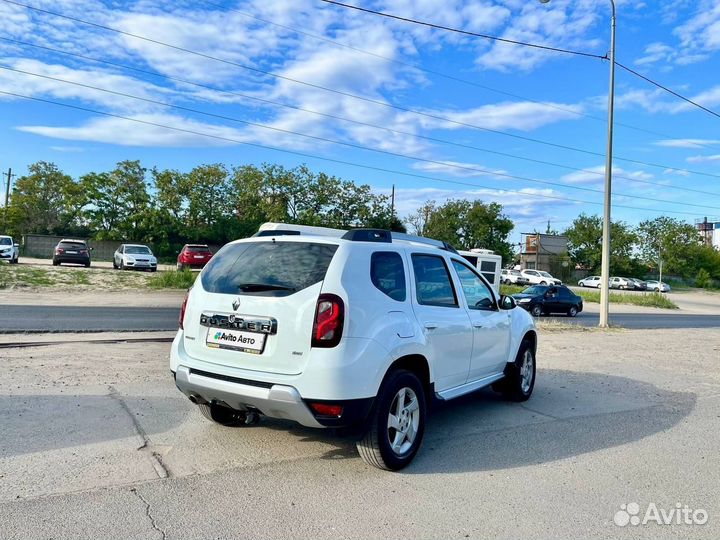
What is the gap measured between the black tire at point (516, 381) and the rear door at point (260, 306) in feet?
10.7

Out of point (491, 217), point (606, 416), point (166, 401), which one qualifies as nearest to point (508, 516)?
point (606, 416)

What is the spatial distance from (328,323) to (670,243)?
8434 centimetres

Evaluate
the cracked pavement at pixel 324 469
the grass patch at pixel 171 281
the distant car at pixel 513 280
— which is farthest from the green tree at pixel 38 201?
the cracked pavement at pixel 324 469

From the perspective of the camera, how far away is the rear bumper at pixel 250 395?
4.12m

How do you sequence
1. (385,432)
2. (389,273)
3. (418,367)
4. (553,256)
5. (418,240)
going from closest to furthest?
(385,432)
(389,273)
(418,367)
(418,240)
(553,256)

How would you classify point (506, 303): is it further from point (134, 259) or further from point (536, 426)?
point (134, 259)

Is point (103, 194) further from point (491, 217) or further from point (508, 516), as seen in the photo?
point (508, 516)

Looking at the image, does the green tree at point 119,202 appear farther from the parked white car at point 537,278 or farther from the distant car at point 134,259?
the parked white car at point 537,278

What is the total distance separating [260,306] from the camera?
173 inches

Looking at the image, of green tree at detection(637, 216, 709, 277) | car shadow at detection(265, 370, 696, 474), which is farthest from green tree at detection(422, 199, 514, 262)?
car shadow at detection(265, 370, 696, 474)

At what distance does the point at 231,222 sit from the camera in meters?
52.3

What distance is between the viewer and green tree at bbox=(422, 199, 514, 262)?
66.1 meters

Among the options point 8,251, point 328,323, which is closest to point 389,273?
point 328,323

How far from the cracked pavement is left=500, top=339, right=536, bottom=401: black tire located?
19 cm
